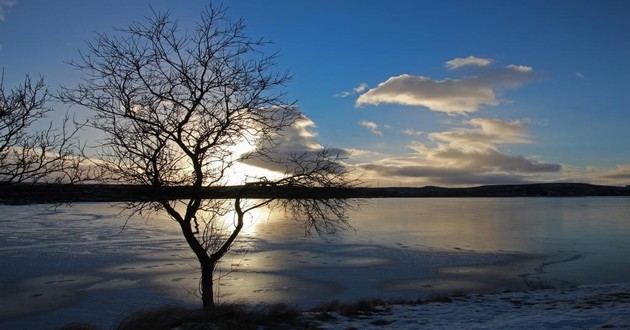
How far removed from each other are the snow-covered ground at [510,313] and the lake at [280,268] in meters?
3.35

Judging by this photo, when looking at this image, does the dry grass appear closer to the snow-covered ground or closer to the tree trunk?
the snow-covered ground

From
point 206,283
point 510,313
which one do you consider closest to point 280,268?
point 206,283

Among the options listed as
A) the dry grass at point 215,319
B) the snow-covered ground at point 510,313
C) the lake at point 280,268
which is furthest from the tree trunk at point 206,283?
the lake at point 280,268

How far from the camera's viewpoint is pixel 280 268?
843 inches

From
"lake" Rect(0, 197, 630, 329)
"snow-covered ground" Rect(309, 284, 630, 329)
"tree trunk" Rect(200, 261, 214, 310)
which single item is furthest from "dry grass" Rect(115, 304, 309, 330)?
"lake" Rect(0, 197, 630, 329)

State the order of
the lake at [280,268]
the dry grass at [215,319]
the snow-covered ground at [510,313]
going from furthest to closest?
the lake at [280,268], the snow-covered ground at [510,313], the dry grass at [215,319]

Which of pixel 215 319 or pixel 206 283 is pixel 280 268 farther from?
pixel 215 319

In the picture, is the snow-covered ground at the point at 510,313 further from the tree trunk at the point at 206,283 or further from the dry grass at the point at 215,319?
the tree trunk at the point at 206,283

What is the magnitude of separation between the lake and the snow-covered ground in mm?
3348

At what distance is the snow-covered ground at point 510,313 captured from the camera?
9.38 m

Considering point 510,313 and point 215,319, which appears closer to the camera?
point 215,319

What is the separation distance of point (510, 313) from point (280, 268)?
1201cm

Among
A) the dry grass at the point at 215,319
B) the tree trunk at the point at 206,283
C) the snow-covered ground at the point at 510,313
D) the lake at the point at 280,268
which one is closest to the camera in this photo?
the dry grass at the point at 215,319

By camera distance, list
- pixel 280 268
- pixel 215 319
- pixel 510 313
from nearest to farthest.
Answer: pixel 215 319 < pixel 510 313 < pixel 280 268
